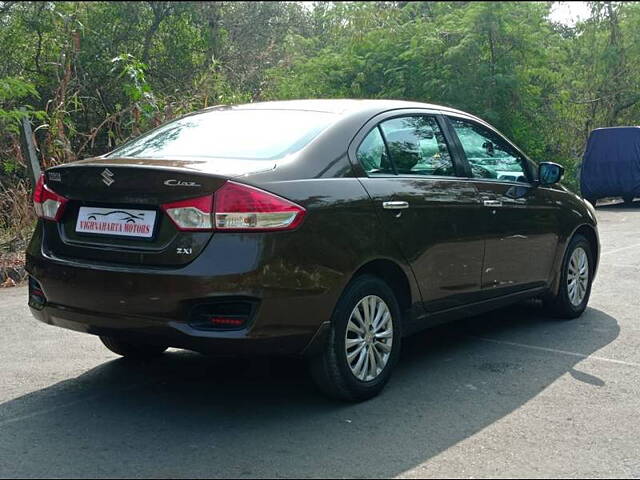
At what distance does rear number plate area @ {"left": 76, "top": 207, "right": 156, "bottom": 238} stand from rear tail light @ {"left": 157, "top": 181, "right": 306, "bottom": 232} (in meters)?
0.15

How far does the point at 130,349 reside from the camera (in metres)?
5.54

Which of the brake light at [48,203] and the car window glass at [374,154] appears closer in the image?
the brake light at [48,203]

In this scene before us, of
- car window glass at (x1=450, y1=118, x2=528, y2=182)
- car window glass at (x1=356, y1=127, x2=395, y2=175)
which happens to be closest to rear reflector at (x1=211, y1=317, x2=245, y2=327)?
car window glass at (x1=356, y1=127, x2=395, y2=175)

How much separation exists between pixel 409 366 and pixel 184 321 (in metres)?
1.95

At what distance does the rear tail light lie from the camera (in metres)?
4.16

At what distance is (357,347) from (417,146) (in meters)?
1.44

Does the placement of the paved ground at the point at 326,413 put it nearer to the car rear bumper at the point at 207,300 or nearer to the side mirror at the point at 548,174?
the car rear bumper at the point at 207,300

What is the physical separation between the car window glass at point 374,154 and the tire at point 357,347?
0.65 meters

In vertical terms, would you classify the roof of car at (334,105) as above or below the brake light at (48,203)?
above

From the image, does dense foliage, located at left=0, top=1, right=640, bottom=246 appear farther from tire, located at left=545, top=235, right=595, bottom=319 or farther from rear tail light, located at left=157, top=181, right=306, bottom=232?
rear tail light, located at left=157, top=181, right=306, bottom=232

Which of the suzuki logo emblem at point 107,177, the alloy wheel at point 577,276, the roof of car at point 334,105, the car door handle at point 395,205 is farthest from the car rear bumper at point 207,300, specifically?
the alloy wheel at point 577,276

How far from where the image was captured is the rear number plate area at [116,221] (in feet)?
14.1

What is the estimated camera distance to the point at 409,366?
5609mm

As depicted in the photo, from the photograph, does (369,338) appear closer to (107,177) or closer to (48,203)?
(107,177)
